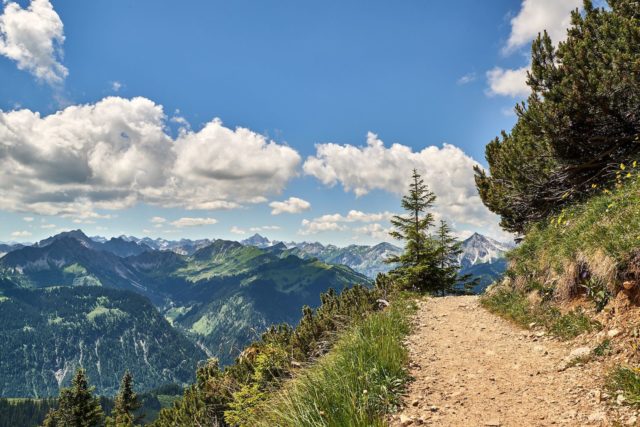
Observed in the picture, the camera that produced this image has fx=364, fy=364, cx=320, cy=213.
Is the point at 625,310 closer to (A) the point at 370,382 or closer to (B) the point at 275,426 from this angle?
(A) the point at 370,382

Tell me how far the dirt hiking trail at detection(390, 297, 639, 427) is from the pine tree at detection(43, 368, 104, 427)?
64413 mm

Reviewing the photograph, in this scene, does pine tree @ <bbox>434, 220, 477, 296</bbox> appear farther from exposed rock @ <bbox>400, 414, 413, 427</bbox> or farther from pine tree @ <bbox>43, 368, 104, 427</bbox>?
pine tree @ <bbox>43, 368, 104, 427</bbox>

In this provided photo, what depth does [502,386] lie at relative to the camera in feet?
25.5

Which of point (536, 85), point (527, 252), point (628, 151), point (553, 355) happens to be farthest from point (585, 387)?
point (536, 85)

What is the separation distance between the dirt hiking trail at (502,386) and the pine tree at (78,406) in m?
64.4

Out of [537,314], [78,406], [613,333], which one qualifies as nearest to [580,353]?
[613,333]

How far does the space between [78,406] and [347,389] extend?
225 ft

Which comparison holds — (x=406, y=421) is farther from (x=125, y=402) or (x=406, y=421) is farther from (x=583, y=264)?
(x=125, y=402)

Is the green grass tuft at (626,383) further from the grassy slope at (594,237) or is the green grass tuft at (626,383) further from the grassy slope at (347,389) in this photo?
the grassy slope at (594,237)

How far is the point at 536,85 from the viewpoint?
1878cm

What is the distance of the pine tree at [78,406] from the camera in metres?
56.1

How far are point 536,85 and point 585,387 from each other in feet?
54.5

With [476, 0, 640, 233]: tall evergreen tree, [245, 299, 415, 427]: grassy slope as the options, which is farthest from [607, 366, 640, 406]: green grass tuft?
[476, 0, 640, 233]: tall evergreen tree

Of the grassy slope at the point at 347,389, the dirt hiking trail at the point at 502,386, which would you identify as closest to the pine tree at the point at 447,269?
the dirt hiking trail at the point at 502,386
